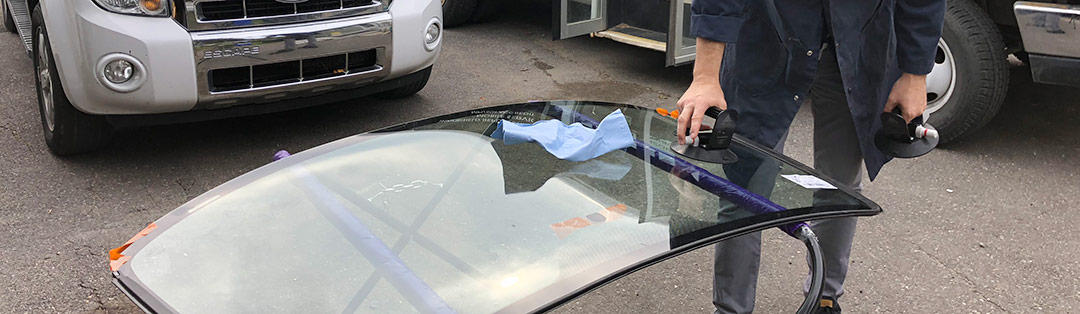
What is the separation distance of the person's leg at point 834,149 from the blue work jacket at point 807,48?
0.28ft

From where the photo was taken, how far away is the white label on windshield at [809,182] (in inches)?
65.7

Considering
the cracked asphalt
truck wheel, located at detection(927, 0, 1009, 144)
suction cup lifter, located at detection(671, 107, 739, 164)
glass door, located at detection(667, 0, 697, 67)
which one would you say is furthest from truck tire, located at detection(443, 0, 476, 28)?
suction cup lifter, located at detection(671, 107, 739, 164)

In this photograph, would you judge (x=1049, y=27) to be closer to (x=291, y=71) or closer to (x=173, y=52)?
(x=291, y=71)

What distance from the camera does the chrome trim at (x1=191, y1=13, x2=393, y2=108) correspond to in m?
3.51

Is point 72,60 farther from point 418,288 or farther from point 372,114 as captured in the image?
point 418,288

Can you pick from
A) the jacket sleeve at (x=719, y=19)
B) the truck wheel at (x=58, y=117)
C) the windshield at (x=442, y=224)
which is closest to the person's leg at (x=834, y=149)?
the jacket sleeve at (x=719, y=19)

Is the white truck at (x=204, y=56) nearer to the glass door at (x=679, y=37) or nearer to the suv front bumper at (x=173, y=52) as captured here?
the suv front bumper at (x=173, y=52)

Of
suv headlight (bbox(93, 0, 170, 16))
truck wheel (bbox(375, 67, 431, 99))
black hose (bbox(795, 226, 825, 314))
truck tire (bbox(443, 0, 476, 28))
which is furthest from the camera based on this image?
truck tire (bbox(443, 0, 476, 28))

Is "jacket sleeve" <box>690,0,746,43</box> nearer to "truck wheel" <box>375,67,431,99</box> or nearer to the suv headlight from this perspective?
the suv headlight

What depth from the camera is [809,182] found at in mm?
1696

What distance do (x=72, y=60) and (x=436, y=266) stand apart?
267 cm

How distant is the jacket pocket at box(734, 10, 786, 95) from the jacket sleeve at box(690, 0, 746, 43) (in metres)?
0.10

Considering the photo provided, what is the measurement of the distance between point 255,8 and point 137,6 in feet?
1.49

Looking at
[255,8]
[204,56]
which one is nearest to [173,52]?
[204,56]
